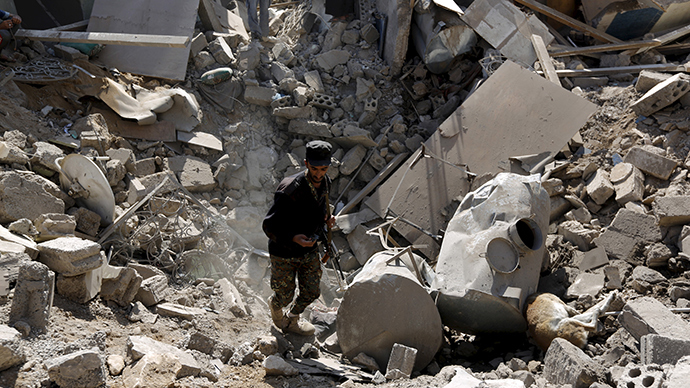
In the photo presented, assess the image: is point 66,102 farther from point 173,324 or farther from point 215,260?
point 173,324

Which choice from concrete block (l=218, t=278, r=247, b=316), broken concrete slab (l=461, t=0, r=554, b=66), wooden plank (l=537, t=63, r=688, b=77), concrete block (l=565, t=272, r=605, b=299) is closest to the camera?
concrete block (l=565, t=272, r=605, b=299)

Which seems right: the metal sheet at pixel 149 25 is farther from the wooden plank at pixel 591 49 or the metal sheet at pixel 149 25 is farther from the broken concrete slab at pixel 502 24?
the wooden plank at pixel 591 49

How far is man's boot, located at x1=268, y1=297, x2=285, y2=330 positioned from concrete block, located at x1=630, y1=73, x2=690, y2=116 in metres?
5.25

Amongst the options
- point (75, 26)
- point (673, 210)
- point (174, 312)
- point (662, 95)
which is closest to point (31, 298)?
point (174, 312)

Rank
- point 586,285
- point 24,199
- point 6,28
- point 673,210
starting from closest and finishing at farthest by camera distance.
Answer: point 24,199, point 586,285, point 673,210, point 6,28

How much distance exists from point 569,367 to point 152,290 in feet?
11.7

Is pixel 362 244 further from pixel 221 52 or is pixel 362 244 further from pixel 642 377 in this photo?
pixel 221 52

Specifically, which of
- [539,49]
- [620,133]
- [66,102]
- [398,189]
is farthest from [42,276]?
[539,49]

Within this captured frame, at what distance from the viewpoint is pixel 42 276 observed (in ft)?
10.4

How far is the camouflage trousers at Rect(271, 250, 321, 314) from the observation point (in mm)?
3994

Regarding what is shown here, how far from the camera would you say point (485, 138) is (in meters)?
6.37

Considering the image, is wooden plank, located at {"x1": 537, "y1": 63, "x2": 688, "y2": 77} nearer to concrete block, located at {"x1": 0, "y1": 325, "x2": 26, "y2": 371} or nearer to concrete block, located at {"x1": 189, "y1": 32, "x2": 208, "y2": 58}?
concrete block, located at {"x1": 189, "y1": 32, "x2": 208, "y2": 58}

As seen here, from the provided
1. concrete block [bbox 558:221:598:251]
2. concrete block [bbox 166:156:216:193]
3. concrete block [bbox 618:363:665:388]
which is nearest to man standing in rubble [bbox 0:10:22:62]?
concrete block [bbox 166:156:216:193]

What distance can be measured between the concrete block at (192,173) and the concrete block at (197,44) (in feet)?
6.96
